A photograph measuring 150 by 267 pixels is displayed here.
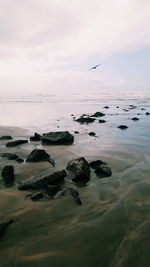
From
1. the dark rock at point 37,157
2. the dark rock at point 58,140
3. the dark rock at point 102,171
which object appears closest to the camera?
the dark rock at point 102,171

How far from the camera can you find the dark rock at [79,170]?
7918mm

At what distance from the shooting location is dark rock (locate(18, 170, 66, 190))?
23.5 feet

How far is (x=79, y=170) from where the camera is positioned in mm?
8109

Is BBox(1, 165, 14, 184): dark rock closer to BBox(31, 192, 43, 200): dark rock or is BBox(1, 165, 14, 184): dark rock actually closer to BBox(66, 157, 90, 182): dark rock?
BBox(31, 192, 43, 200): dark rock

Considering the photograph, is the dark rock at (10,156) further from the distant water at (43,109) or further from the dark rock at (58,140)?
the distant water at (43,109)

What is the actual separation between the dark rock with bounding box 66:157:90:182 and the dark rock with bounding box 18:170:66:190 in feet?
1.77

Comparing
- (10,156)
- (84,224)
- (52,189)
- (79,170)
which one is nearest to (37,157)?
(10,156)

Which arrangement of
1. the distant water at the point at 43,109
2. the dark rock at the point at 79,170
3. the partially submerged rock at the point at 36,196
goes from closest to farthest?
the partially submerged rock at the point at 36,196 < the dark rock at the point at 79,170 < the distant water at the point at 43,109

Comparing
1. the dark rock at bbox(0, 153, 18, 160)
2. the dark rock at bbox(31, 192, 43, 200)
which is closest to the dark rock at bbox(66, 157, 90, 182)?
the dark rock at bbox(31, 192, 43, 200)

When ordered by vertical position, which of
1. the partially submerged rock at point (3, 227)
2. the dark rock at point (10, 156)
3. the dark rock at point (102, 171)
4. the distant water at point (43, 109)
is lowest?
the distant water at point (43, 109)

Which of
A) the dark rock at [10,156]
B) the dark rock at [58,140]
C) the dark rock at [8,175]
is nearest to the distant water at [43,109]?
the dark rock at [58,140]

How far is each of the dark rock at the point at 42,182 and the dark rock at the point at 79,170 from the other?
0.54 meters

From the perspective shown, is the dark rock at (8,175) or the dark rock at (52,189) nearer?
the dark rock at (52,189)

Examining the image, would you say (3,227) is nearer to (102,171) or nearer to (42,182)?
(42,182)
